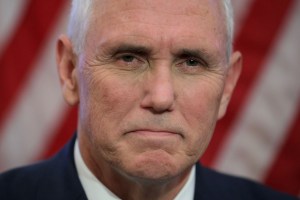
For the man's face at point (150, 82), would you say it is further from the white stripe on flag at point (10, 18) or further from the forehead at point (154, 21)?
the white stripe on flag at point (10, 18)

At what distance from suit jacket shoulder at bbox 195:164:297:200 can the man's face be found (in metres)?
0.28

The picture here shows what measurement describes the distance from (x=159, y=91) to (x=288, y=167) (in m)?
1.31

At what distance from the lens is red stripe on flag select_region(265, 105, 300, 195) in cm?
232

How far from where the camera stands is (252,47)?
2322mm

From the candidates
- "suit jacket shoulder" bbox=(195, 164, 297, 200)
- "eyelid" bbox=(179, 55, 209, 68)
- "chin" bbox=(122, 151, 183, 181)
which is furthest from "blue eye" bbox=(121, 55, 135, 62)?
"suit jacket shoulder" bbox=(195, 164, 297, 200)

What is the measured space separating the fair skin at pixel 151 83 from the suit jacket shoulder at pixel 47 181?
15 cm

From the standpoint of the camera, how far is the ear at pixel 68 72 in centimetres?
147

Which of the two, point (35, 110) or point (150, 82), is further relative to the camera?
point (35, 110)

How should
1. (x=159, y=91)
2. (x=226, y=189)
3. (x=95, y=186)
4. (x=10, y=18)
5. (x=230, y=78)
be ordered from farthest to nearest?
(x=10, y=18) → (x=226, y=189) → (x=230, y=78) → (x=95, y=186) → (x=159, y=91)

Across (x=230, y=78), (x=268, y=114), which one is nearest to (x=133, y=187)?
(x=230, y=78)

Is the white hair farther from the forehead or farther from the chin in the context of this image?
the chin

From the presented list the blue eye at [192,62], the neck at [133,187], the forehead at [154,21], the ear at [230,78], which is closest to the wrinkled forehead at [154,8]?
the forehead at [154,21]

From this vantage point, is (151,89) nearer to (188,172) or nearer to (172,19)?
(172,19)

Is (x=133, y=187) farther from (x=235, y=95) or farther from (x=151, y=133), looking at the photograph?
(x=235, y=95)
